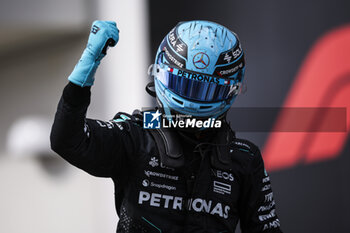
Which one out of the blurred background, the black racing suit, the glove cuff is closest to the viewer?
the glove cuff

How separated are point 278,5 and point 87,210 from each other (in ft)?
5.14

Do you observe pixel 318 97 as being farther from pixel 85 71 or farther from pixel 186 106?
pixel 85 71

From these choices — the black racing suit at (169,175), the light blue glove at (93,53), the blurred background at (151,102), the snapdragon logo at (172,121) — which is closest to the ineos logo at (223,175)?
the black racing suit at (169,175)

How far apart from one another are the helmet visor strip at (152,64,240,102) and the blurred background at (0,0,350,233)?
114 centimetres

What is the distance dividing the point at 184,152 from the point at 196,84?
0.22 meters

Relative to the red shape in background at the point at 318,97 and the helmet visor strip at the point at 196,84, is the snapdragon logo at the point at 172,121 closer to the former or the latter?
the helmet visor strip at the point at 196,84

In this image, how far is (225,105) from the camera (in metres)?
1.62

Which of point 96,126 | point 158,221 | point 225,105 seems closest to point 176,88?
point 225,105

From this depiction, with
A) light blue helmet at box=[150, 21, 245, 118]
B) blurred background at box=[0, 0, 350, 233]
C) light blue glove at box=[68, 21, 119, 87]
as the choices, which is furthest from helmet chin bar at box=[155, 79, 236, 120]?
blurred background at box=[0, 0, 350, 233]

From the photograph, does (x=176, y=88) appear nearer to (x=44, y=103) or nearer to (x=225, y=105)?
(x=225, y=105)

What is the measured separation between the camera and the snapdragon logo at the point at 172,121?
158 cm

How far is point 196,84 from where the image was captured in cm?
153

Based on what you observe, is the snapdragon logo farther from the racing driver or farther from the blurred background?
the blurred background

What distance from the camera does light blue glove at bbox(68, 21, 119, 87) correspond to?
128 cm
